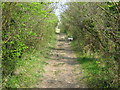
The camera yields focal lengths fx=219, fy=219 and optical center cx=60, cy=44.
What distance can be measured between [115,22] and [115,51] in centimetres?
69

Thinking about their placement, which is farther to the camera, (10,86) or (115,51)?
(10,86)

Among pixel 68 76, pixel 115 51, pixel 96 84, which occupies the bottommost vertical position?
A: pixel 68 76

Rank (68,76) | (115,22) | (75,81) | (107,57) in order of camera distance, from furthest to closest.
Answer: (68,76)
(75,81)
(107,57)
(115,22)

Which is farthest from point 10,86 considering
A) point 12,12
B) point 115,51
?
point 115,51

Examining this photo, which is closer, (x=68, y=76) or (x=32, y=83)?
(x=32, y=83)

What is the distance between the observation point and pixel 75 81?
7.66 metres

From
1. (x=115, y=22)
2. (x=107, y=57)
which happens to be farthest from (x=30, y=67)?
(x=115, y=22)

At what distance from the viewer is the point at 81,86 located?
22.9ft

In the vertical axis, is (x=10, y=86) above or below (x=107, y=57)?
below

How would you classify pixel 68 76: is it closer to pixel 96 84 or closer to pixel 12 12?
pixel 96 84

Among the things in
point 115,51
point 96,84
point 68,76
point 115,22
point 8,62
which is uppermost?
point 115,22

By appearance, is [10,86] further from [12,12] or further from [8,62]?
[12,12]

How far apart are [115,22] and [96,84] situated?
2315mm

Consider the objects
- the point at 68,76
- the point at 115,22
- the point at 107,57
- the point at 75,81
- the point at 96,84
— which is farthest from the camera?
the point at 68,76
